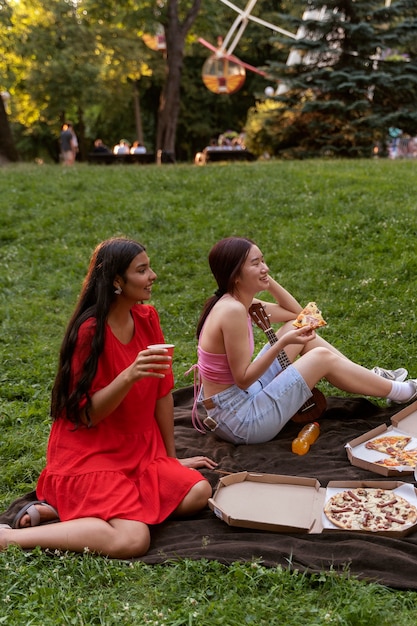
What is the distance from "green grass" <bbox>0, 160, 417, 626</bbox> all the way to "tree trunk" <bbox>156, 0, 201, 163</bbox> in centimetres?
623

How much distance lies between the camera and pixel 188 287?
9.37 meters

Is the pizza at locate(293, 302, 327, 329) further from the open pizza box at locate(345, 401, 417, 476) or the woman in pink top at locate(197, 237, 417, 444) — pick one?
the open pizza box at locate(345, 401, 417, 476)

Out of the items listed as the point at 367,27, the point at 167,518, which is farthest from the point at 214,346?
the point at 367,27

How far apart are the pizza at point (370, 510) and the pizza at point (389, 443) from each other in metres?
0.63

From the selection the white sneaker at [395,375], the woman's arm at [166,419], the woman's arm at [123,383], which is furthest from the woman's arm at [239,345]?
the white sneaker at [395,375]

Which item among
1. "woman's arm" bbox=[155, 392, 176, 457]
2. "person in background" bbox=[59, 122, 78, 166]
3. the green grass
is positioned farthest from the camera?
"person in background" bbox=[59, 122, 78, 166]

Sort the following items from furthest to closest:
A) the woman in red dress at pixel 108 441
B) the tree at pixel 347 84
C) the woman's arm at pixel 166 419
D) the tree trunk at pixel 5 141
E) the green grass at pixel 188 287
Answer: the tree trunk at pixel 5 141
the tree at pixel 347 84
the woman's arm at pixel 166 419
the woman in red dress at pixel 108 441
the green grass at pixel 188 287

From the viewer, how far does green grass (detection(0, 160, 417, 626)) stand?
3.36 meters

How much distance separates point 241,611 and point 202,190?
9868mm

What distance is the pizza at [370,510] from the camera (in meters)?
3.84

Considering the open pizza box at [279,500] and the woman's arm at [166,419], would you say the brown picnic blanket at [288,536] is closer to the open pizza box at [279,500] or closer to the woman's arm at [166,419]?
the open pizza box at [279,500]

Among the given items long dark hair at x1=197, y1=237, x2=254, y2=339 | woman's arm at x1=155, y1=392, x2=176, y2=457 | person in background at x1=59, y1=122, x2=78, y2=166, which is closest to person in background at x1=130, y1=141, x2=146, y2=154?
person in background at x1=59, y1=122, x2=78, y2=166

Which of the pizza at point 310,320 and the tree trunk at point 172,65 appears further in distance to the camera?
the tree trunk at point 172,65

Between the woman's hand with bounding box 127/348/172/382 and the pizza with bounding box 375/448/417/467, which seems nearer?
the woman's hand with bounding box 127/348/172/382
